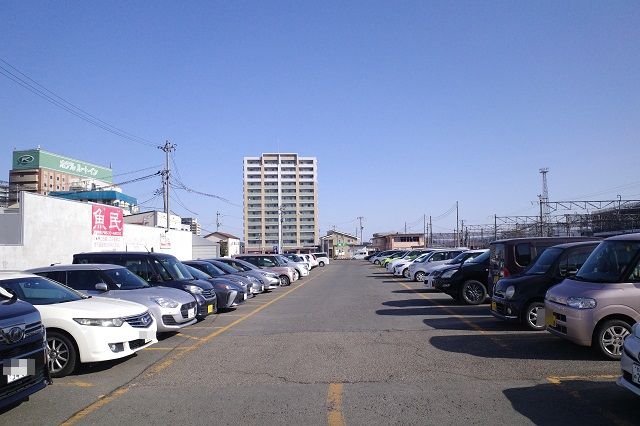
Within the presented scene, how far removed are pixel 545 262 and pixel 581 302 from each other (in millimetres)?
3240

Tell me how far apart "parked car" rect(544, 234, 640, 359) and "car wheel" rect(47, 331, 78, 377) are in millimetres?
7283

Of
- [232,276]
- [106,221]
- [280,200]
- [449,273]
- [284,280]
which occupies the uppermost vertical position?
[280,200]

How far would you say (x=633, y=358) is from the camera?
5.50 m

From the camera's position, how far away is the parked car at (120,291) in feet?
34.5

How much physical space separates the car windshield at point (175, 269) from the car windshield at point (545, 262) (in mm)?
8336

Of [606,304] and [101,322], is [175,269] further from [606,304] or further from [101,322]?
[606,304]

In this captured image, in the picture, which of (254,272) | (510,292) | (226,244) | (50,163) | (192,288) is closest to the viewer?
(510,292)

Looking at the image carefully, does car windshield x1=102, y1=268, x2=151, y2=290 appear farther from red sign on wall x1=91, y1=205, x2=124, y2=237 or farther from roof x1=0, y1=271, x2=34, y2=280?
red sign on wall x1=91, y1=205, x2=124, y2=237

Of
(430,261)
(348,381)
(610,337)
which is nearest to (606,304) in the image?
(610,337)

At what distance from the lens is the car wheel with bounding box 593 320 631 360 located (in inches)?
313

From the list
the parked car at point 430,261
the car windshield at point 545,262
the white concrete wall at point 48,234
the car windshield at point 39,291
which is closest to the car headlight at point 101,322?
the car windshield at point 39,291

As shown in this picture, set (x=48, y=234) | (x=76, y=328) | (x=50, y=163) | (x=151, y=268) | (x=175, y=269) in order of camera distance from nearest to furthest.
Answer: (x=76, y=328) → (x=151, y=268) → (x=175, y=269) → (x=48, y=234) → (x=50, y=163)

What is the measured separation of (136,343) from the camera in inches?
326

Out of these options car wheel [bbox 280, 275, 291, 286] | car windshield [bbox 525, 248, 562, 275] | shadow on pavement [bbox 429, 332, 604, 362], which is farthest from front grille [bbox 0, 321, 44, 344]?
car wheel [bbox 280, 275, 291, 286]
